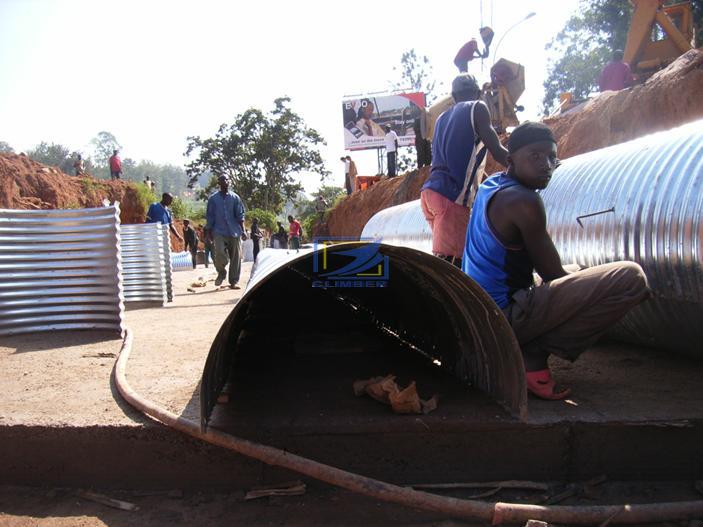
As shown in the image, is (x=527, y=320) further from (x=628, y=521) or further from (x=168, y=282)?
(x=168, y=282)

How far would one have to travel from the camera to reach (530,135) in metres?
2.88

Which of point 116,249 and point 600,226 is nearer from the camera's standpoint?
point 600,226

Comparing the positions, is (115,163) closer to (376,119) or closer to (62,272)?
(376,119)

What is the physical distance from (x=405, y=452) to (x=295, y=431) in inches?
20.5

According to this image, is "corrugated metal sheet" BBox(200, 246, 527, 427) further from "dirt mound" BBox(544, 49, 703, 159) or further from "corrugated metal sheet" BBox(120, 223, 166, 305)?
"dirt mound" BBox(544, 49, 703, 159)

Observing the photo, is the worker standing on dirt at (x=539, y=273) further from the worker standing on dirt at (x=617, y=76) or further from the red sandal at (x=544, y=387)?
the worker standing on dirt at (x=617, y=76)

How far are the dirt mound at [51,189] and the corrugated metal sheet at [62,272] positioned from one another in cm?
2260

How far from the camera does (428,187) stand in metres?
4.38

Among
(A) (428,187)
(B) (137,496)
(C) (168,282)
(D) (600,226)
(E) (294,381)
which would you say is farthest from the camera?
(C) (168,282)

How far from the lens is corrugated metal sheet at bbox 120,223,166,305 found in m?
7.28

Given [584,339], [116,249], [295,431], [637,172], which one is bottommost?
[295,431]

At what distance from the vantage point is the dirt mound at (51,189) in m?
26.8

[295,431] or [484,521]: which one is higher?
[295,431]

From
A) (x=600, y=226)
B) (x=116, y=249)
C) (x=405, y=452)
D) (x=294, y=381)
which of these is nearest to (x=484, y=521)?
(x=405, y=452)
